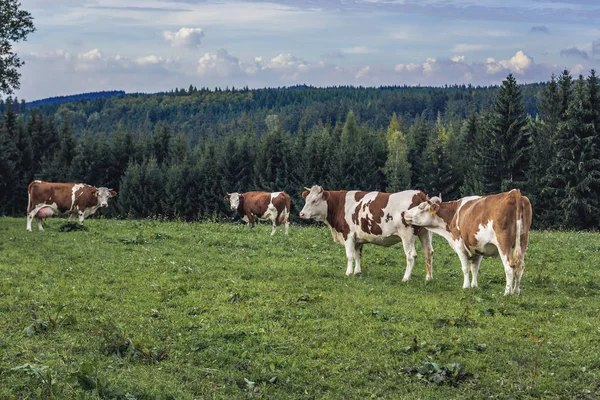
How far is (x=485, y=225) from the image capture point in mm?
14836

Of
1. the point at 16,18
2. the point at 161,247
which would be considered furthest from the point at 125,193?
the point at 161,247

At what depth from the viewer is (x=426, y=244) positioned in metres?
17.1

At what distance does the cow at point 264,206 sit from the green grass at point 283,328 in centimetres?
1006

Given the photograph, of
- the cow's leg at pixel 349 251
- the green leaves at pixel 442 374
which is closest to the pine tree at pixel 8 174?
the cow's leg at pixel 349 251

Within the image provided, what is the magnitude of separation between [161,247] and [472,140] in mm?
68159

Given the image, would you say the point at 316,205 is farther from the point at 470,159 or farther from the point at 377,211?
the point at 470,159

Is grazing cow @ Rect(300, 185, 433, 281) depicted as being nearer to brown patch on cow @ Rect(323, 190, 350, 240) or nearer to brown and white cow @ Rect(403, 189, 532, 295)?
brown patch on cow @ Rect(323, 190, 350, 240)

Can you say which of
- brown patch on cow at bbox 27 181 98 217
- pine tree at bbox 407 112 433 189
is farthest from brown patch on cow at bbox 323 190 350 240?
pine tree at bbox 407 112 433 189

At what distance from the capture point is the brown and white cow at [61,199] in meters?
27.9

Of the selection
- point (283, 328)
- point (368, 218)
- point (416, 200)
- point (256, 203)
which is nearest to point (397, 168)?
point (256, 203)

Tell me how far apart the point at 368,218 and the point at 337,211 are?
4.48ft

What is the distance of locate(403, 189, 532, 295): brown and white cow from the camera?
1436cm

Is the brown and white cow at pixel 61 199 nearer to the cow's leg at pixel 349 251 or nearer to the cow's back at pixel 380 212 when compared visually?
the cow's leg at pixel 349 251

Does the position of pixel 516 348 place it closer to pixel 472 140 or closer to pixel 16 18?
pixel 16 18
